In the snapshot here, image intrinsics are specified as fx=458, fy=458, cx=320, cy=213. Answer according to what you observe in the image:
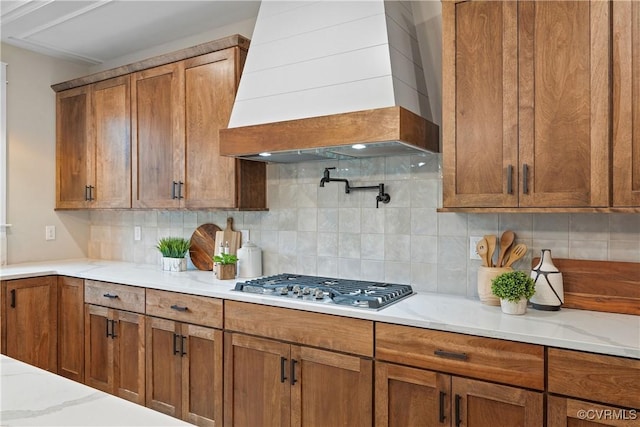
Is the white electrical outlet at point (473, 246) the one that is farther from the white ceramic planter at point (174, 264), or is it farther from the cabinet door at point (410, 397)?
the white ceramic planter at point (174, 264)

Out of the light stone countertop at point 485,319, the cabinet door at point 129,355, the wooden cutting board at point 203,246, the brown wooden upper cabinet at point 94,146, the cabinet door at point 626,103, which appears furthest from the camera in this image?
the brown wooden upper cabinet at point 94,146

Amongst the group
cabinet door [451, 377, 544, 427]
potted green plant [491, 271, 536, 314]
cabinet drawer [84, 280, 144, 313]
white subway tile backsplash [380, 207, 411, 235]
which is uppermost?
white subway tile backsplash [380, 207, 411, 235]

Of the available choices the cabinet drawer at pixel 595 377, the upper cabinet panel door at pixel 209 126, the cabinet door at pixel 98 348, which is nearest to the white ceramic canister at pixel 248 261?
the upper cabinet panel door at pixel 209 126

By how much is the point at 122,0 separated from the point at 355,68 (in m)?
1.71

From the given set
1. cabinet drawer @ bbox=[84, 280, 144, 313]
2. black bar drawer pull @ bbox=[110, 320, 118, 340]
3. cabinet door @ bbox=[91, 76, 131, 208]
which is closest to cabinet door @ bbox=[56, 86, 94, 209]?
cabinet door @ bbox=[91, 76, 131, 208]

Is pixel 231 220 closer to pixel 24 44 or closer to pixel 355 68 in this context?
pixel 355 68

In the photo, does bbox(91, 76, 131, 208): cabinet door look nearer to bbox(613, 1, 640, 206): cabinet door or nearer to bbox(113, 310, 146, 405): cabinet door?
bbox(113, 310, 146, 405): cabinet door

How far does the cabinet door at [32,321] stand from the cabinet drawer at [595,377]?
3.28 m

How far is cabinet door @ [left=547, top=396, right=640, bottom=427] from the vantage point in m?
1.53

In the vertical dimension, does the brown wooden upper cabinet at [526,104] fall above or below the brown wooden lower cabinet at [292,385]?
above

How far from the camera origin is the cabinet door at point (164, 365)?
272 centimetres

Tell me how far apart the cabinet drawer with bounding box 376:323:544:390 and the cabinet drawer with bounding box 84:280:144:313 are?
1667mm

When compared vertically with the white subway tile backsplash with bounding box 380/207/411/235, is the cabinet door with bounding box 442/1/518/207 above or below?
above

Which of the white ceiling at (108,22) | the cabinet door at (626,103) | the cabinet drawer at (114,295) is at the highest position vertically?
the white ceiling at (108,22)
